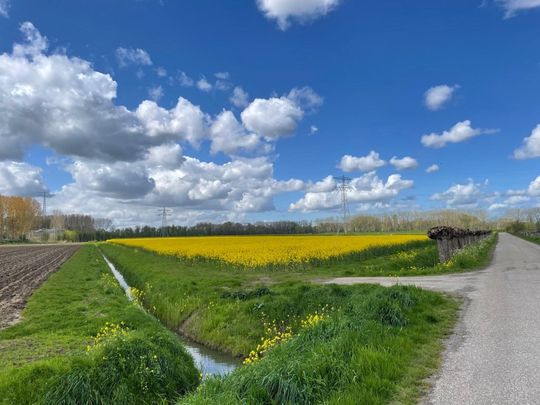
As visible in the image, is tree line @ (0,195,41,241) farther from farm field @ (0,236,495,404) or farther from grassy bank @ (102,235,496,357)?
farm field @ (0,236,495,404)

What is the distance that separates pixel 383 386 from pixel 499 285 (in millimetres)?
12693

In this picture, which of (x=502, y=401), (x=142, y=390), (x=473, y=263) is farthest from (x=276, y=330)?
(x=473, y=263)

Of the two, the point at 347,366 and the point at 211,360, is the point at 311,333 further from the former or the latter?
the point at 211,360

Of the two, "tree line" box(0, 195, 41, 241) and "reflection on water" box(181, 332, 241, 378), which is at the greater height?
"tree line" box(0, 195, 41, 241)

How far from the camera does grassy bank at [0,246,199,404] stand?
25.6 ft

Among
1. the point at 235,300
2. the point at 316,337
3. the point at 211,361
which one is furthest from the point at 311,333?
the point at 235,300

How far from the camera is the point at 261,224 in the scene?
160750 millimetres

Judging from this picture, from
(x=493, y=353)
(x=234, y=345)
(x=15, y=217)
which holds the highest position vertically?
(x=15, y=217)

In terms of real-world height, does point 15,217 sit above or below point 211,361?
above

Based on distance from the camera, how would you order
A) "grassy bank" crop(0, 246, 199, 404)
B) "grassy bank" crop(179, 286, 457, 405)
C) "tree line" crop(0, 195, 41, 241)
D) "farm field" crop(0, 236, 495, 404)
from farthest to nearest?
"tree line" crop(0, 195, 41, 241), "grassy bank" crop(0, 246, 199, 404), "farm field" crop(0, 236, 495, 404), "grassy bank" crop(179, 286, 457, 405)

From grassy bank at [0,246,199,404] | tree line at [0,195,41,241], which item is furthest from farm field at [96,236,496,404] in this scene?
tree line at [0,195,41,241]

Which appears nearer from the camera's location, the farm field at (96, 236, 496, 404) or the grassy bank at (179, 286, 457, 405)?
→ the grassy bank at (179, 286, 457, 405)

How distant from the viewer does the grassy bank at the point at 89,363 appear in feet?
25.6

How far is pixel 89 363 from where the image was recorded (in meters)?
8.46
